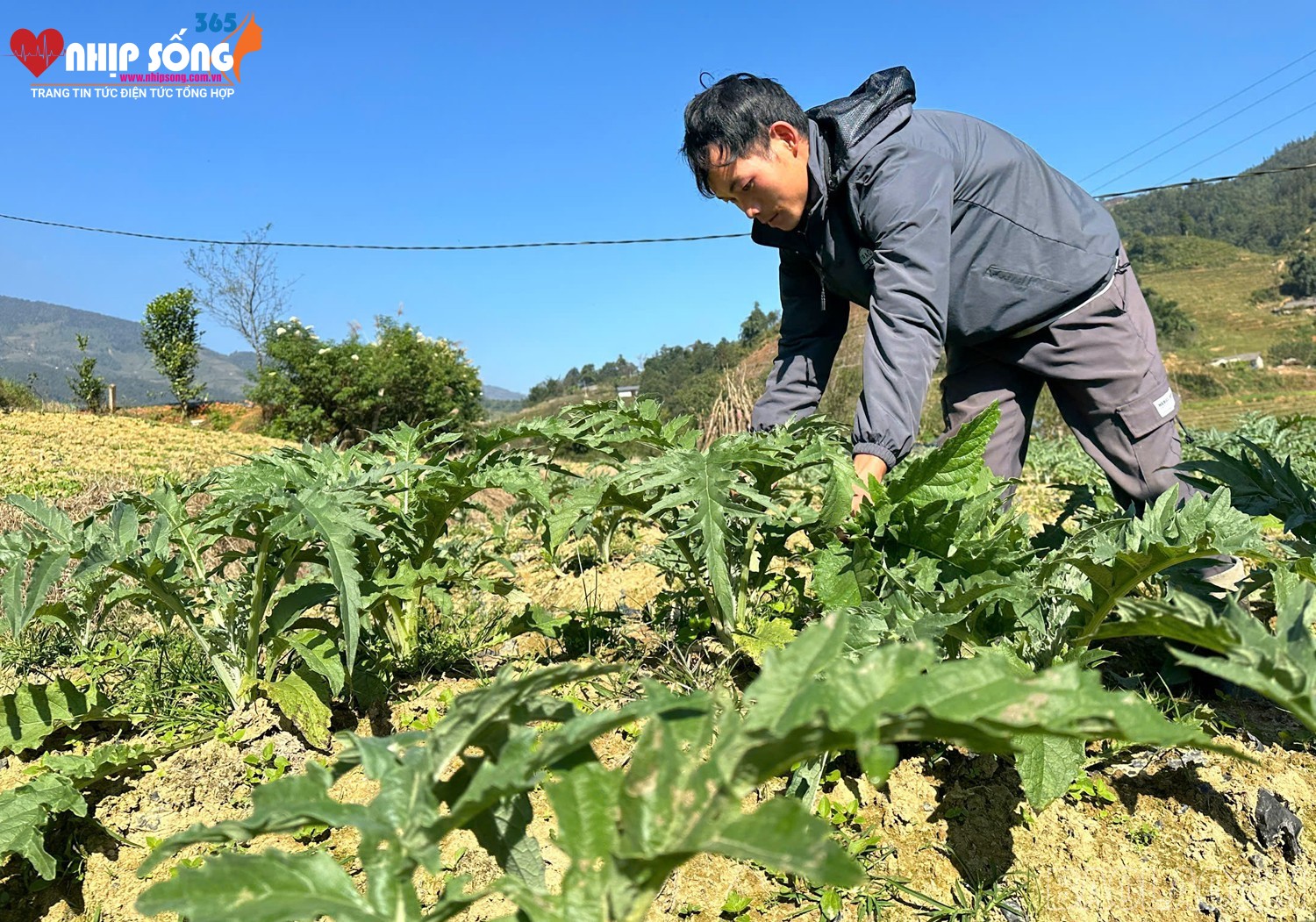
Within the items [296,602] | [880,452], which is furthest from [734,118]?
[296,602]

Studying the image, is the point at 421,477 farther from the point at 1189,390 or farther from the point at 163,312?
the point at 1189,390

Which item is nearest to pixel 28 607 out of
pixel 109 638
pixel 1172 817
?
pixel 109 638

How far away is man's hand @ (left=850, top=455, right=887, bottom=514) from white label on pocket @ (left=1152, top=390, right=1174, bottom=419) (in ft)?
3.73

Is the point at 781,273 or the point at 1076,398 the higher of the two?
the point at 781,273

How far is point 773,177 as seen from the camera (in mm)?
2619

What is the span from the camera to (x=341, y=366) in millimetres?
19250

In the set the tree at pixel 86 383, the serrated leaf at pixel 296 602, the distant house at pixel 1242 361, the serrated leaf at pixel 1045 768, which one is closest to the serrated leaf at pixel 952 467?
the serrated leaf at pixel 1045 768

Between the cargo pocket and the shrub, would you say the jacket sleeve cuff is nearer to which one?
the cargo pocket

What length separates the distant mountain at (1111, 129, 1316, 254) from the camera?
76438mm

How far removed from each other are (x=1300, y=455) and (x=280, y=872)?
580cm

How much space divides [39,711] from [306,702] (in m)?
0.69

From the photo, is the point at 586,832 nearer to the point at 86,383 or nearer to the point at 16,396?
the point at 16,396

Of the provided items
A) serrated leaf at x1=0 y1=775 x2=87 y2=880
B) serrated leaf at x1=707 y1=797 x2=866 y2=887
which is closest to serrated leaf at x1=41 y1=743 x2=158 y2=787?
serrated leaf at x1=0 y1=775 x2=87 y2=880

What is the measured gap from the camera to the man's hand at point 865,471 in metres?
2.19
